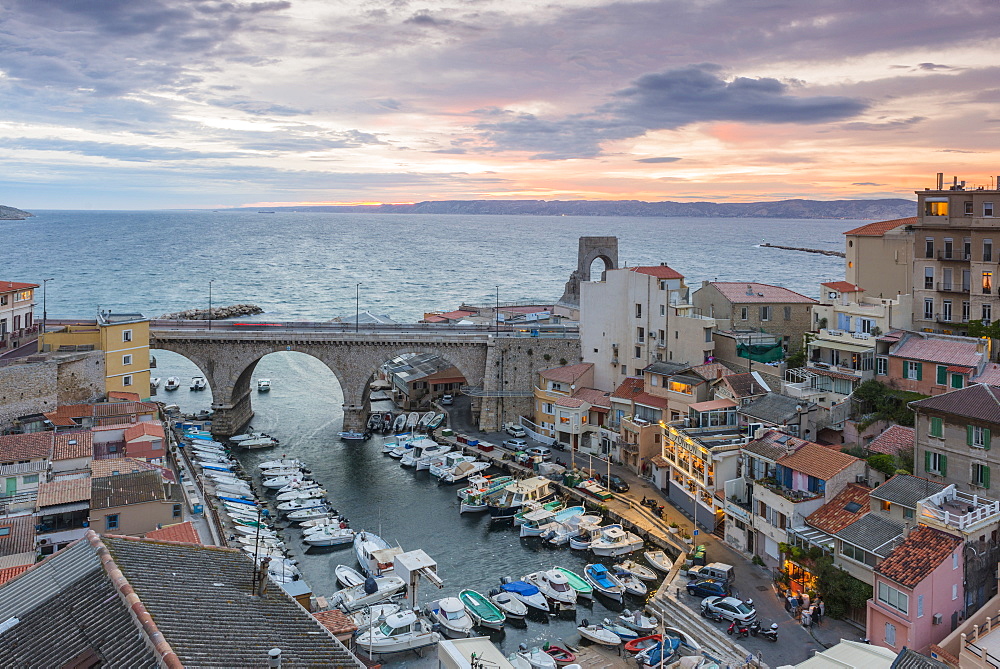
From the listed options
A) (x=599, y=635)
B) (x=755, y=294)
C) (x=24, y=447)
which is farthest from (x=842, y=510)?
(x=24, y=447)

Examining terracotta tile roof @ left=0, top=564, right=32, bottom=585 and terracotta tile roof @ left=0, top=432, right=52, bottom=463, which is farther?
terracotta tile roof @ left=0, top=432, right=52, bottom=463

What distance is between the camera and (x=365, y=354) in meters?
49.1

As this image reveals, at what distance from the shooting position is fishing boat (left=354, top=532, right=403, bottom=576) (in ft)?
99.9

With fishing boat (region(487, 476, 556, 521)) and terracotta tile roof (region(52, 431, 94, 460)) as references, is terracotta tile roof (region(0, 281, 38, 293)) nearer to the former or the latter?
terracotta tile roof (region(52, 431, 94, 460))

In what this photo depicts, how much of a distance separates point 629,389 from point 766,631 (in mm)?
19600

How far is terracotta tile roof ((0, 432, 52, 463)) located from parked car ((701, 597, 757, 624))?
23900 mm

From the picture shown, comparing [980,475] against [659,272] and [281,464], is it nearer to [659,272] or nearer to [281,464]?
[659,272]

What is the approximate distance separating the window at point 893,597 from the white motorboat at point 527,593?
34.7ft

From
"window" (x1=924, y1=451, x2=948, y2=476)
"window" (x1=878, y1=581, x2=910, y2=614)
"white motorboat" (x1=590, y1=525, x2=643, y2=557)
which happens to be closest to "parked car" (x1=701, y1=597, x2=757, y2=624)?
"window" (x1=878, y1=581, x2=910, y2=614)

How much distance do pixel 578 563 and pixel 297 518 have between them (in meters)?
12.7

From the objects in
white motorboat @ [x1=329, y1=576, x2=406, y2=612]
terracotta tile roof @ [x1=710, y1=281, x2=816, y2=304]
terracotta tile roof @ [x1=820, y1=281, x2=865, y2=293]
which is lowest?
white motorboat @ [x1=329, y1=576, x2=406, y2=612]

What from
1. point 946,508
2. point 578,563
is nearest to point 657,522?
point 578,563

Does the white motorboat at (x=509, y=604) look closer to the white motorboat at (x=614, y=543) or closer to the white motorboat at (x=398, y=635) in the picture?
the white motorboat at (x=398, y=635)

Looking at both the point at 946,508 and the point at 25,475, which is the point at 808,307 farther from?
the point at 25,475
